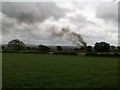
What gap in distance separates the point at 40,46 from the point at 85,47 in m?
22.0

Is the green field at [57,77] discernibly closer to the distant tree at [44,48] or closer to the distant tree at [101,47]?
the distant tree at [101,47]

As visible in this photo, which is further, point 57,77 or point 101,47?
point 101,47

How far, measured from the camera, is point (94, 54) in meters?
66.4

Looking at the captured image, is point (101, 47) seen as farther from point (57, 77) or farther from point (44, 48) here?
point (57, 77)

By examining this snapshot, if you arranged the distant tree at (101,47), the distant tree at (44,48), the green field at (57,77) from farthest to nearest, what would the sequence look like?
1. the distant tree at (44,48)
2. the distant tree at (101,47)
3. the green field at (57,77)

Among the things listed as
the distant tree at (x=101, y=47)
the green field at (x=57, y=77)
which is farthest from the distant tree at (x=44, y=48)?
the green field at (x=57, y=77)

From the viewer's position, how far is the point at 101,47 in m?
81.3

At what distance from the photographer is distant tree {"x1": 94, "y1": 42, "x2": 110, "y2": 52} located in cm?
7838

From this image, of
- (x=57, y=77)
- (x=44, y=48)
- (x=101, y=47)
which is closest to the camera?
(x=57, y=77)

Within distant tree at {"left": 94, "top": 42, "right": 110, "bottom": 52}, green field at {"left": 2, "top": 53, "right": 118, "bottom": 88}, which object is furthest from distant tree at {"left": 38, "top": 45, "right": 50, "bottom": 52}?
green field at {"left": 2, "top": 53, "right": 118, "bottom": 88}

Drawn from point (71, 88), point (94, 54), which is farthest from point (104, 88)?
point (94, 54)

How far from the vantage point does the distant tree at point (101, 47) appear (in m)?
78.4

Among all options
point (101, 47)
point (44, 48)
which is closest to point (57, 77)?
A: point (101, 47)

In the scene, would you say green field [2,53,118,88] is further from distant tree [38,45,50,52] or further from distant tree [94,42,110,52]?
distant tree [38,45,50,52]
